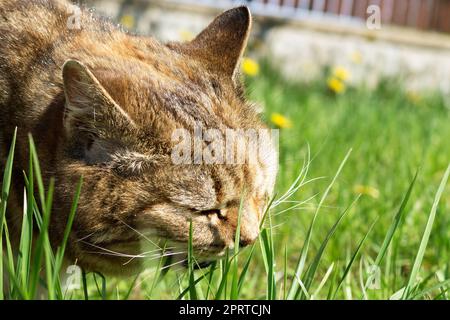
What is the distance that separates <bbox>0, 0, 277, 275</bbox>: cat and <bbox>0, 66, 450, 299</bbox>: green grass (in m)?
0.08

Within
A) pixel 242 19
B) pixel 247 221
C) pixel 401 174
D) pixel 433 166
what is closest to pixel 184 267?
pixel 247 221

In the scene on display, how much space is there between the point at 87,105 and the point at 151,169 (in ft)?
0.79

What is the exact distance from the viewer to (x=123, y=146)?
1.87 meters

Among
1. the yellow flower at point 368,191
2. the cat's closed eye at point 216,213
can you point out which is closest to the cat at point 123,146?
the cat's closed eye at point 216,213

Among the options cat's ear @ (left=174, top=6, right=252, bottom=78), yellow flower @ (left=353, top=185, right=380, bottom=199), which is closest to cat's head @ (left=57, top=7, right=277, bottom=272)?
cat's ear @ (left=174, top=6, right=252, bottom=78)

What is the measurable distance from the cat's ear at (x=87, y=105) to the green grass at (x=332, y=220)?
217 mm

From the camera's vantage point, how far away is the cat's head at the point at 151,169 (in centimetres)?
186

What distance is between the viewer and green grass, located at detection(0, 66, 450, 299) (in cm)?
172

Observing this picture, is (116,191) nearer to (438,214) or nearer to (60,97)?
(60,97)

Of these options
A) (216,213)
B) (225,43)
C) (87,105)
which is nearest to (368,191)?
(225,43)

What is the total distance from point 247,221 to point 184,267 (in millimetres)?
223

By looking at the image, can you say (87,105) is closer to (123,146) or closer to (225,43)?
(123,146)

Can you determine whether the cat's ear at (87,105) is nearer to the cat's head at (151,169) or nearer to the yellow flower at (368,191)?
the cat's head at (151,169)
